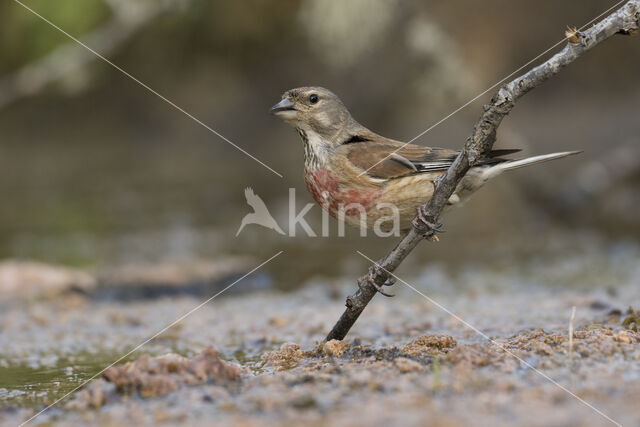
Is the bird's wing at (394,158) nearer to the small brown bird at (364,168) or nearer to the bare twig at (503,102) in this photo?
the small brown bird at (364,168)

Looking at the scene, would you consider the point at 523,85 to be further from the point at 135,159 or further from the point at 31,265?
the point at 135,159

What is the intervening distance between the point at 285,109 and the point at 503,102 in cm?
183

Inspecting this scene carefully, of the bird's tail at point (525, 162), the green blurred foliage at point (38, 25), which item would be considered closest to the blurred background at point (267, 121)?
the green blurred foliage at point (38, 25)

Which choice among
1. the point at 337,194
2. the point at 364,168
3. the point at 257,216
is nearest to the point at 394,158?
the point at 364,168

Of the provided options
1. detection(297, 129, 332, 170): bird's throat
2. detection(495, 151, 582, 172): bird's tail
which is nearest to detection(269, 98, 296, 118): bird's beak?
detection(297, 129, 332, 170): bird's throat

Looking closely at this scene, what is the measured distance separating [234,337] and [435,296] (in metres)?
2.05

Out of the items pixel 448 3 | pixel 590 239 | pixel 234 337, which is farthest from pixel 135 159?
pixel 234 337

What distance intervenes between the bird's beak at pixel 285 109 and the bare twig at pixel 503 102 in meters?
1.46

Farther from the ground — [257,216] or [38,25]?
[38,25]

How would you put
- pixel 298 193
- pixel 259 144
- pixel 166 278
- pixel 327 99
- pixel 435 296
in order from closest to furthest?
pixel 327 99 < pixel 435 296 < pixel 166 278 < pixel 298 193 < pixel 259 144

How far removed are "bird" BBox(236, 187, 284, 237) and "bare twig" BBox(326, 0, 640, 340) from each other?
5.99 metres

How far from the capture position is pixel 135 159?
15.1m

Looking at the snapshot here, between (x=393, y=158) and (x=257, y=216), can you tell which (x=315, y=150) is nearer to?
(x=393, y=158)

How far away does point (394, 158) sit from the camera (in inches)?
178
